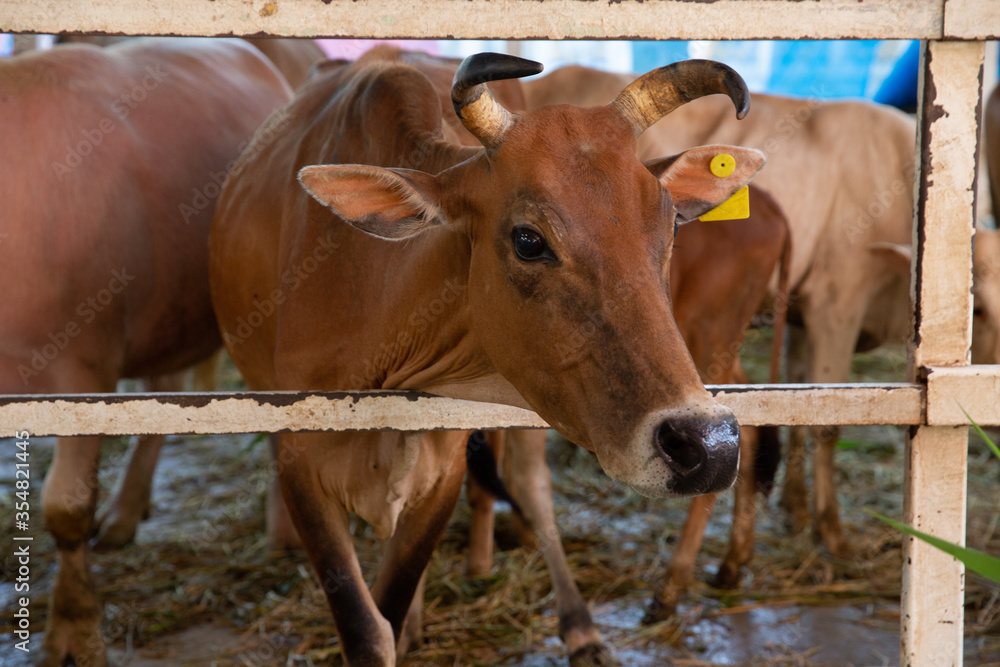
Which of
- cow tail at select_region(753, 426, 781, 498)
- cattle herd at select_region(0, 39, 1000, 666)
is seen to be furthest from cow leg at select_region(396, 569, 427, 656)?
cow tail at select_region(753, 426, 781, 498)

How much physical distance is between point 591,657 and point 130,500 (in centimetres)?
233

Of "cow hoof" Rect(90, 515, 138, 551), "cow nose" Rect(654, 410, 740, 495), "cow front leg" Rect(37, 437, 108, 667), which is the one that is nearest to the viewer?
"cow nose" Rect(654, 410, 740, 495)

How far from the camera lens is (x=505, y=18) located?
2039mm

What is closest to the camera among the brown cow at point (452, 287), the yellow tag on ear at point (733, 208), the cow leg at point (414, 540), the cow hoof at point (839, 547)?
the brown cow at point (452, 287)

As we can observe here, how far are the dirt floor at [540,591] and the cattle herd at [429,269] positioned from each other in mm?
159

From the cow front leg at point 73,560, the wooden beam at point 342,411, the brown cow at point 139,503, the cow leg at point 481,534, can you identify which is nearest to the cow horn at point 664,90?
the wooden beam at point 342,411

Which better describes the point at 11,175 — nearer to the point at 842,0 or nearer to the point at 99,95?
the point at 99,95

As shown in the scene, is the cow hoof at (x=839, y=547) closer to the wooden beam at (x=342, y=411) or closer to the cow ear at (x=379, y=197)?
the wooden beam at (x=342, y=411)

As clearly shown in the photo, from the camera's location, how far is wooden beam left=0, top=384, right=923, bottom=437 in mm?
2029

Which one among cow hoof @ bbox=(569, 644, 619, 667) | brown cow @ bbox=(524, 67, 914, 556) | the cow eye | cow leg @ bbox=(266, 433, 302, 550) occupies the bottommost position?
cow hoof @ bbox=(569, 644, 619, 667)

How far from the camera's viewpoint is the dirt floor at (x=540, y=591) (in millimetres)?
3234

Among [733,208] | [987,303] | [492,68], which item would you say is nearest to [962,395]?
[733,208]

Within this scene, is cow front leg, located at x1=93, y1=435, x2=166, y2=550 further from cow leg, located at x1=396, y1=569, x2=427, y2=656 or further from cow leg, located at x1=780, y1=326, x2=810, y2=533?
cow leg, located at x1=780, y1=326, x2=810, y2=533

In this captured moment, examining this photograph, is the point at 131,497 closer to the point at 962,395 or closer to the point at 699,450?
the point at 699,450
